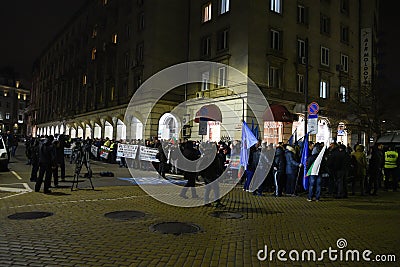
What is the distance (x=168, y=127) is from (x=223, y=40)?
9.41 meters

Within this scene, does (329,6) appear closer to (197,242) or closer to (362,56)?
(362,56)

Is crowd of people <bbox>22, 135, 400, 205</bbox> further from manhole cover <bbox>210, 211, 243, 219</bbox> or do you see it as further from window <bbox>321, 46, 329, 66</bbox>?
window <bbox>321, 46, 329, 66</bbox>

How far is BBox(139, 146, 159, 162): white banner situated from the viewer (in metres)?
19.7

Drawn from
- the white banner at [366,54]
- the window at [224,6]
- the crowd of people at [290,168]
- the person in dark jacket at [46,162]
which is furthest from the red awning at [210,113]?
the white banner at [366,54]

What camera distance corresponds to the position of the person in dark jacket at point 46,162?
11406mm

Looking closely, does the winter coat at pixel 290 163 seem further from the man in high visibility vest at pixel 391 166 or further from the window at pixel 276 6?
the window at pixel 276 6

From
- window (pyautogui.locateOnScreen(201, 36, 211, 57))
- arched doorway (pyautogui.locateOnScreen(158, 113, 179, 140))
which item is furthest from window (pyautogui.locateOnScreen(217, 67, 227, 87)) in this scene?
arched doorway (pyautogui.locateOnScreen(158, 113, 179, 140))

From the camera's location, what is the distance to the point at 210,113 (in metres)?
26.7

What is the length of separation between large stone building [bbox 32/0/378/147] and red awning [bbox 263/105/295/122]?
10 cm

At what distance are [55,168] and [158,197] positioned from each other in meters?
3.81

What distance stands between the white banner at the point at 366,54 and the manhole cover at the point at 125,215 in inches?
1249

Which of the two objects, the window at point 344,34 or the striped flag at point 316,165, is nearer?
the striped flag at point 316,165

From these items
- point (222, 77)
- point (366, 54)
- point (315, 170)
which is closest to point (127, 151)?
point (222, 77)

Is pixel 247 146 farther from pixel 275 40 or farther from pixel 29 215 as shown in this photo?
pixel 275 40
